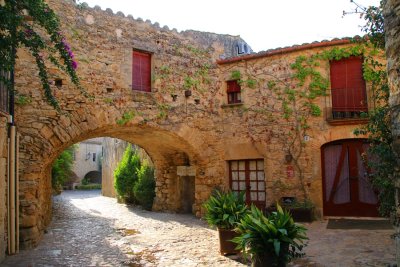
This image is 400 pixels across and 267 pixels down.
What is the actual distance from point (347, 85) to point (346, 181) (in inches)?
102

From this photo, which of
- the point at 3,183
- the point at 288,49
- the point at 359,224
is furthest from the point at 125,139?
the point at 359,224

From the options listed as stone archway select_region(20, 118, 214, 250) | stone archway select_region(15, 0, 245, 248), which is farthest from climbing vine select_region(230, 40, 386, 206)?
stone archway select_region(20, 118, 214, 250)

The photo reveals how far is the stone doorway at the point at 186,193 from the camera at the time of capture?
A: 11.6m

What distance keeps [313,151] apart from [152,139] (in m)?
4.69

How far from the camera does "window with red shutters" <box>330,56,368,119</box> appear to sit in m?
8.91

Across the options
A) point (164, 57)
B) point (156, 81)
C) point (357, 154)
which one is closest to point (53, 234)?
point (156, 81)

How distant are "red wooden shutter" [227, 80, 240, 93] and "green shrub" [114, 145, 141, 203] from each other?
5.71 metres

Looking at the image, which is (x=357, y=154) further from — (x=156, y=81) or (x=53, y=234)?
(x=53, y=234)

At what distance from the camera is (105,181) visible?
2017 centimetres

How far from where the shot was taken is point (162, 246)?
668 cm

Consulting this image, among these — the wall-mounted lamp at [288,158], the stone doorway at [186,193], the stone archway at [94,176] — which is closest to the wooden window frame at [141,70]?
the stone doorway at [186,193]

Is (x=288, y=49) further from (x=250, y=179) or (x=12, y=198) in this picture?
(x=12, y=198)

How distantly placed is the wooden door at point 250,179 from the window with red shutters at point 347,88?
2580 mm

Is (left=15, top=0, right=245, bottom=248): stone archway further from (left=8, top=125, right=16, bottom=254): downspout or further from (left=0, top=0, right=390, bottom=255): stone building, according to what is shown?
(left=8, top=125, right=16, bottom=254): downspout
